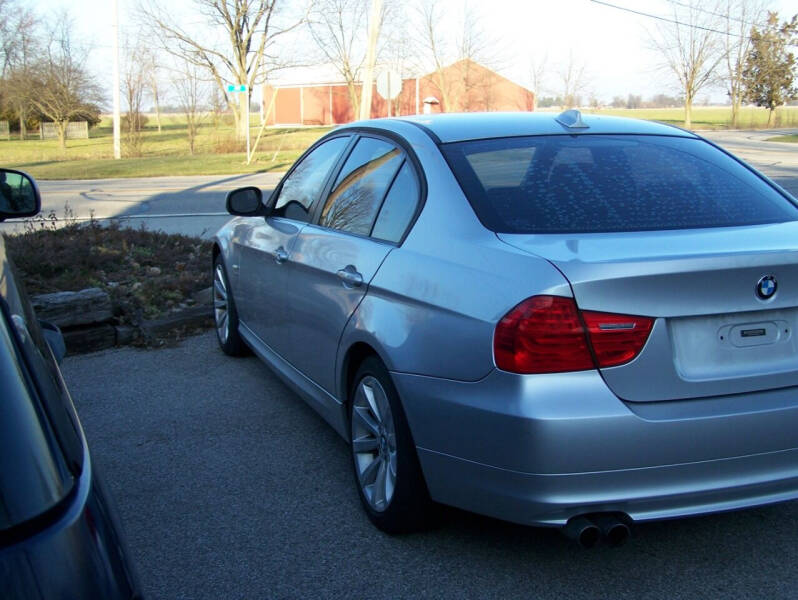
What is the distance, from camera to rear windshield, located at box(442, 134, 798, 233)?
3160mm

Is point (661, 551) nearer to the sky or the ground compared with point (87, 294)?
nearer to the ground

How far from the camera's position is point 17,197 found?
3.54 metres

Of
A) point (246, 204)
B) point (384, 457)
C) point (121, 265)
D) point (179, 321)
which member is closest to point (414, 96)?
point (121, 265)

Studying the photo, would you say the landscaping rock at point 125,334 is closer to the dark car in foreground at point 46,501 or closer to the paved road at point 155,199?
the paved road at point 155,199

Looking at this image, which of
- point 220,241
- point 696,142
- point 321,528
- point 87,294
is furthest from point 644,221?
point 87,294

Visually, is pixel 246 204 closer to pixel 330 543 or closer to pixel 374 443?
pixel 374 443

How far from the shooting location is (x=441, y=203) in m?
3.31

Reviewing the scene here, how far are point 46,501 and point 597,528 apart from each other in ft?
5.95

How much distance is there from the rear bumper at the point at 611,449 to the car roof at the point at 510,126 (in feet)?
4.57

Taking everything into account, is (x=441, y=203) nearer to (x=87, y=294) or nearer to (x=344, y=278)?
(x=344, y=278)

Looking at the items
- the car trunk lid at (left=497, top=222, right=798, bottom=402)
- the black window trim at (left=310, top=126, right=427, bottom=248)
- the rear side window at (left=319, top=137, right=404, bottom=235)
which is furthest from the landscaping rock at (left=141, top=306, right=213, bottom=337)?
the car trunk lid at (left=497, top=222, right=798, bottom=402)

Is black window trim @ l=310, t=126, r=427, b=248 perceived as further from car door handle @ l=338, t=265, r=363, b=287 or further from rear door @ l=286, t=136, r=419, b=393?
car door handle @ l=338, t=265, r=363, b=287

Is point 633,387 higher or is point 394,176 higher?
point 394,176

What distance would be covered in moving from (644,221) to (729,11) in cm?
5353
